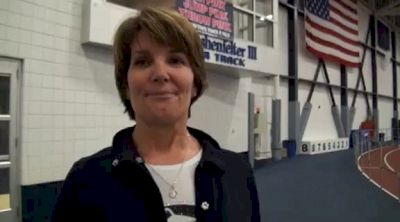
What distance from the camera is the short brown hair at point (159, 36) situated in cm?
99

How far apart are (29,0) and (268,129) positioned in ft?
24.4

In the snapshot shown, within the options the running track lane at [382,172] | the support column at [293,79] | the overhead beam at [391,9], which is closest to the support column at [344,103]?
the running track lane at [382,172]

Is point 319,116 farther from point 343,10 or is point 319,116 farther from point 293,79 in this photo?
point 343,10

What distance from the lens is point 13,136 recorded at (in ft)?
14.0

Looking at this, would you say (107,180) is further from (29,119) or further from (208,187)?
(29,119)

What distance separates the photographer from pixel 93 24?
495 cm

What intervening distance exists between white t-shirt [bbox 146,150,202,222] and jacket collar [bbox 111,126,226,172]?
2.1 inches

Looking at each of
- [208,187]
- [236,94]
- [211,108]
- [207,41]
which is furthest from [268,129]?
[208,187]

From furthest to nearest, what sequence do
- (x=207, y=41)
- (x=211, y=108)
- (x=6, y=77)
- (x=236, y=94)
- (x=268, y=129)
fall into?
(x=268, y=129), (x=236, y=94), (x=211, y=108), (x=207, y=41), (x=6, y=77)

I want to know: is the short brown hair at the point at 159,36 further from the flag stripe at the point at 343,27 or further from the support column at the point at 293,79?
the flag stripe at the point at 343,27

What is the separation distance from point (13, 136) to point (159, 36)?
400 centimetres

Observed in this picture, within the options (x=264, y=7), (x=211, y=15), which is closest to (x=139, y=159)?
(x=211, y=15)

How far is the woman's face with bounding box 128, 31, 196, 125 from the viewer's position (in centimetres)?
98

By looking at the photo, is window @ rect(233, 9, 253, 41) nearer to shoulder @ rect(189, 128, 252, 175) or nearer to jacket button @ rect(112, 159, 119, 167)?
shoulder @ rect(189, 128, 252, 175)
